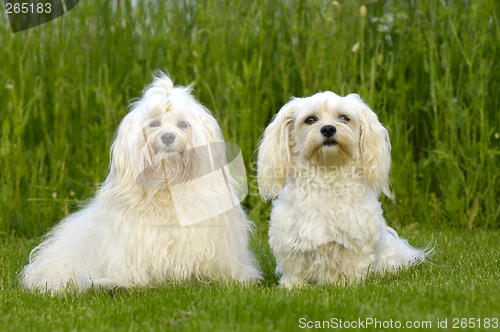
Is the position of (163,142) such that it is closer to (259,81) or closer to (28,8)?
(259,81)

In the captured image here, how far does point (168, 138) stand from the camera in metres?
3.02

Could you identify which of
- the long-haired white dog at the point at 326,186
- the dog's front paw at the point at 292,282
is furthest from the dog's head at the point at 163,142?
the dog's front paw at the point at 292,282

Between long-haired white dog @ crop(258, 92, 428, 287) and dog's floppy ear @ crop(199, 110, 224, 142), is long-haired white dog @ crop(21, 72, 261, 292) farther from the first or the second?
long-haired white dog @ crop(258, 92, 428, 287)

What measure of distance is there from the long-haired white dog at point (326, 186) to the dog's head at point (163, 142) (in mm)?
490

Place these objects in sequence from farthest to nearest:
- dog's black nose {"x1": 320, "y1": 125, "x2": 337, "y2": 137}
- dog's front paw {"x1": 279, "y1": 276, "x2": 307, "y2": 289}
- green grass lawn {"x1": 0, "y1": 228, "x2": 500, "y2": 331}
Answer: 1. dog's front paw {"x1": 279, "y1": 276, "x2": 307, "y2": 289}
2. dog's black nose {"x1": 320, "y1": 125, "x2": 337, "y2": 137}
3. green grass lawn {"x1": 0, "y1": 228, "x2": 500, "y2": 331}

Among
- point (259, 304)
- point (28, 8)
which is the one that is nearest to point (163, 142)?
point (259, 304)

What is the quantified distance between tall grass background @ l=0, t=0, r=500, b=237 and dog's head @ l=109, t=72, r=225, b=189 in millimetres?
1897

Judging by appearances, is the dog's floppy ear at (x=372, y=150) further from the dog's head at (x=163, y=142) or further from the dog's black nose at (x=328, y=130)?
the dog's head at (x=163, y=142)

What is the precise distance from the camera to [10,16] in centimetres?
574

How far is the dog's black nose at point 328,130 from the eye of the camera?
10.3 ft

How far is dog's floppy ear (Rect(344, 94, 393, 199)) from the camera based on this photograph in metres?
3.30

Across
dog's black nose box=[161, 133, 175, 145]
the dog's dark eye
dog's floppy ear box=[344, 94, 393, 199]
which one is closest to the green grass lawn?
dog's floppy ear box=[344, 94, 393, 199]

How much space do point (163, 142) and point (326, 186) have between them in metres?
0.93

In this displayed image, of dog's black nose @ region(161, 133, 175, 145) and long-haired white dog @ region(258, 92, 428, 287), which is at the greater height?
dog's black nose @ region(161, 133, 175, 145)
